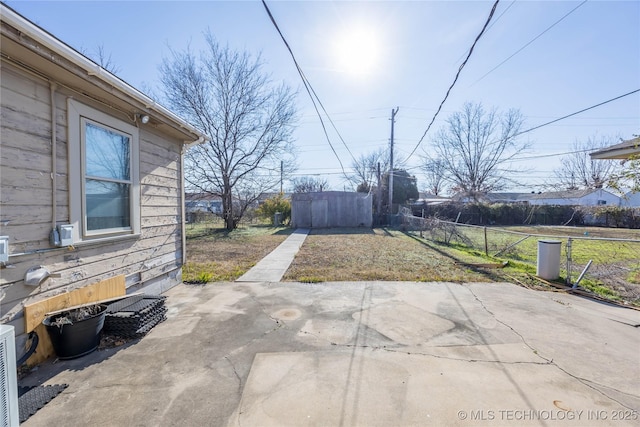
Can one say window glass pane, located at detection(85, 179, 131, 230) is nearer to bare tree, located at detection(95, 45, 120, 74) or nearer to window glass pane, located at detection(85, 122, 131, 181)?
window glass pane, located at detection(85, 122, 131, 181)

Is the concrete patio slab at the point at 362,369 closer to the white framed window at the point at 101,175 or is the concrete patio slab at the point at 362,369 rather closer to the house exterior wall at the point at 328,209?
the white framed window at the point at 101,175

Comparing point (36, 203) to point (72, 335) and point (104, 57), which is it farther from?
point (104, 57)

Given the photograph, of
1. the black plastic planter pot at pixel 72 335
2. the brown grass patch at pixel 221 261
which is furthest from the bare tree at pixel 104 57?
the black plastic planter pot at pixel 72 335

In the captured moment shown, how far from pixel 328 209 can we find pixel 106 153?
44.6 feet

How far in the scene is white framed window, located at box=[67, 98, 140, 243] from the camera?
2947 millimetres

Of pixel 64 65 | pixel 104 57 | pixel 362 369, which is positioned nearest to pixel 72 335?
pixel 64 65

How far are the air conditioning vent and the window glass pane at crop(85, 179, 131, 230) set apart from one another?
2.09 meters

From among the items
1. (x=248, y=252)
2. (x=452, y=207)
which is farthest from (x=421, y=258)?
(x=452, y=207)

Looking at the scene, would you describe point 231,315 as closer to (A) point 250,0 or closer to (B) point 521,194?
(A) point 250,0

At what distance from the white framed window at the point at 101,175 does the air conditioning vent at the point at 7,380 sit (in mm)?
1823

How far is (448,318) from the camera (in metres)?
3.59

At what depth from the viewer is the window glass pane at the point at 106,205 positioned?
3.21 meters

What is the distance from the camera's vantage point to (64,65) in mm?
2547

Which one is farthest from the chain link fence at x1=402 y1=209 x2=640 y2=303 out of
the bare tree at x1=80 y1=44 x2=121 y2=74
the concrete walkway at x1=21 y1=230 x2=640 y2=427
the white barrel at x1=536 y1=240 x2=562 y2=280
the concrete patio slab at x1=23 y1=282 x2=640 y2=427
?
the bare tree at x1=80 y1=44 x2=121 y2=74
